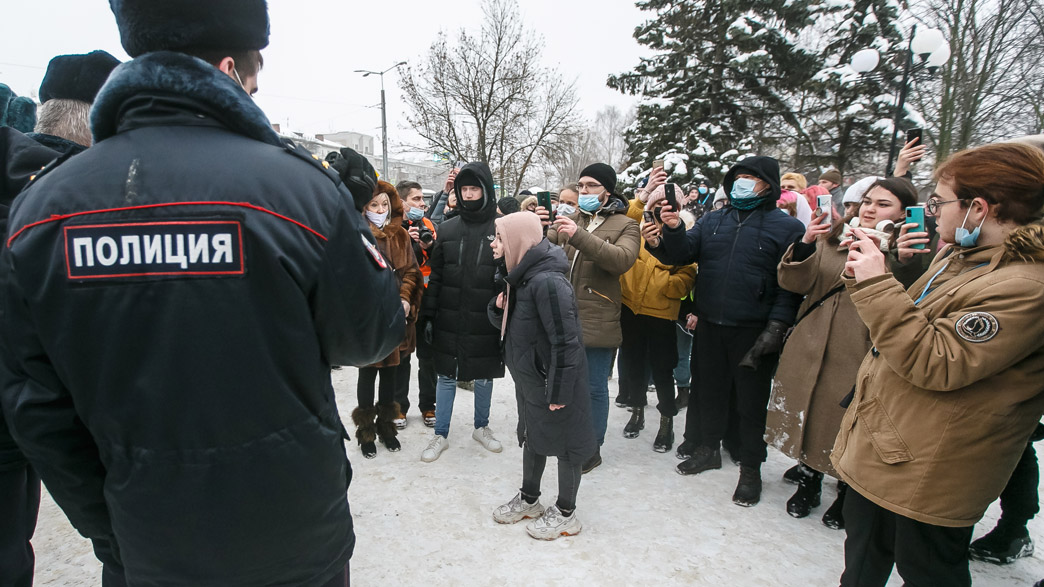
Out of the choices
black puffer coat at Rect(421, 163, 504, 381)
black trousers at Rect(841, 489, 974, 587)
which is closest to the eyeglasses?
black trousers at Rect(841, 489, 974, 587)

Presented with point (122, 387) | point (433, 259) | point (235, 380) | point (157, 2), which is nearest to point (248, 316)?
point (235, 380)

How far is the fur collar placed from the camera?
1.17 metres

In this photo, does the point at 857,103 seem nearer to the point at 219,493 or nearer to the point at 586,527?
the point at 586,527

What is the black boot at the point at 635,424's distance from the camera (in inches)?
175

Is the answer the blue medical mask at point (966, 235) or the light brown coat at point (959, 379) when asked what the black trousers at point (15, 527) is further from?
the blue medical mask at point (966, 235)

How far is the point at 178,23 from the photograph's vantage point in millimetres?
1217

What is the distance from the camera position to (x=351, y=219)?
132cm

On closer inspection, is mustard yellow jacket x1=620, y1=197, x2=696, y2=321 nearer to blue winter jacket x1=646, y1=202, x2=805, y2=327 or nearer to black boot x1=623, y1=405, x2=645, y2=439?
blue winter jacket x1=646, y1=202, x2=805, y2=327

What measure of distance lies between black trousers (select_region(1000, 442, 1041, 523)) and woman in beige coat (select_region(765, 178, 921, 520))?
760mm

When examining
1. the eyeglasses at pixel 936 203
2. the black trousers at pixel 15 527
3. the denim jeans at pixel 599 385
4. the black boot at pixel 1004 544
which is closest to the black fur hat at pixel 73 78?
the black trousers at pixel 15 527

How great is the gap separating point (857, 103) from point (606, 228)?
14067mm

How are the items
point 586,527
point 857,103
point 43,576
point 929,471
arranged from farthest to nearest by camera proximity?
point 857,103 → point 586,527 → point 43,576 → point 929,471

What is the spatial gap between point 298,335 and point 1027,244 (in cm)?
218

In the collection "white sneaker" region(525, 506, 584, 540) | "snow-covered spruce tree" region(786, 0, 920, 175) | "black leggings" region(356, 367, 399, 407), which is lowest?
"white sneaker" region(525, 506, 584, 540)
